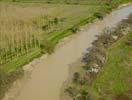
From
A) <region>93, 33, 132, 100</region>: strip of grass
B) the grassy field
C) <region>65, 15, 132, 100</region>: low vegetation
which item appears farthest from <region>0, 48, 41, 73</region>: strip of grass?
<region>93, 33, 132, 100</region>: strip of grass

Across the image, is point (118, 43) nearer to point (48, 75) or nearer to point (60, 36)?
point (60, 36)

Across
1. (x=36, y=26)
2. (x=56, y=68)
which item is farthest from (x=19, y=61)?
(x=36, y=26)

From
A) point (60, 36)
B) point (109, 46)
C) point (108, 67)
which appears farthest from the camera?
point (60, 36)

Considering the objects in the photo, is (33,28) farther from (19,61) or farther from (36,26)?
(19,61)

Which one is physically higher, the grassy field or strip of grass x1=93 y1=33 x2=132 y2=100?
the grassy field

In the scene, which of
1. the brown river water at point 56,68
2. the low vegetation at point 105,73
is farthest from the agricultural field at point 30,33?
the low vegetation at point 105,73

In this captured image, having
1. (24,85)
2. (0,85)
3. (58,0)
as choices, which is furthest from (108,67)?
(58,0)

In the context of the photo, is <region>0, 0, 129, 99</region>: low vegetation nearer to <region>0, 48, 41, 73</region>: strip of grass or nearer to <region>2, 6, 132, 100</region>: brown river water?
<region>0, 48, 41, 73</region>: strip of grass
